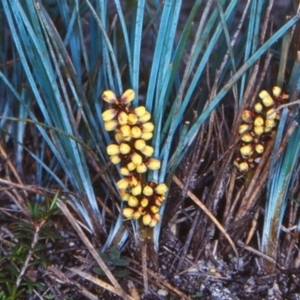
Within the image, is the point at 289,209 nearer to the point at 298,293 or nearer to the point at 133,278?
the point at 298,293

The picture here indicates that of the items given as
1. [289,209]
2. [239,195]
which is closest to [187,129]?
[239,195]

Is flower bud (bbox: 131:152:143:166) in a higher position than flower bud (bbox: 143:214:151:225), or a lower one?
higher

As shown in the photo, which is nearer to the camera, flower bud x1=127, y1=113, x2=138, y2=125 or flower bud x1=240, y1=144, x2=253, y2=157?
flower bud x1=127, y1=113, x2=138, y2=125

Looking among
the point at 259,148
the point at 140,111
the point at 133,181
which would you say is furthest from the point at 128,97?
the point at 259,148

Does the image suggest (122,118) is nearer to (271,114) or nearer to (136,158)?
(136,158)

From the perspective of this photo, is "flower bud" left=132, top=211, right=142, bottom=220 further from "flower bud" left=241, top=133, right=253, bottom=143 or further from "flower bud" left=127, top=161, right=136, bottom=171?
"flower bud" left=241, top=133, right=253, bottom=143

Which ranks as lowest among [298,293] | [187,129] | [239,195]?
[298,293]

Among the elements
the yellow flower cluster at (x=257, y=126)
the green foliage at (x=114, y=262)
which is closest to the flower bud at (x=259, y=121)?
the yellow flower cluster at (x=257, y=126)

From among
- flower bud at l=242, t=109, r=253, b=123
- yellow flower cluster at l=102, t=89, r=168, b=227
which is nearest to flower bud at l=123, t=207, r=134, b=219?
yellow flower cluster at l=102, t=89, r=168, b=227
